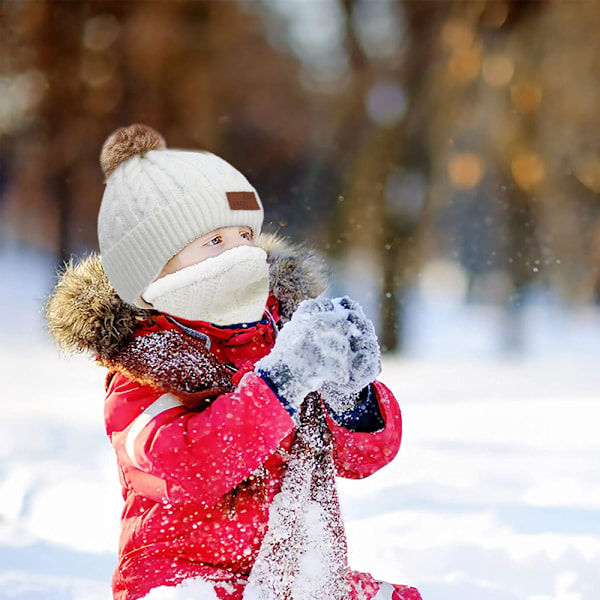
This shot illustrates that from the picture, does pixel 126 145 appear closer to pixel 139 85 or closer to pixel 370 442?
pixel 370 442

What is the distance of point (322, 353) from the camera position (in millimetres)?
974

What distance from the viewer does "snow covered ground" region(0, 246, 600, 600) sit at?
183 cm

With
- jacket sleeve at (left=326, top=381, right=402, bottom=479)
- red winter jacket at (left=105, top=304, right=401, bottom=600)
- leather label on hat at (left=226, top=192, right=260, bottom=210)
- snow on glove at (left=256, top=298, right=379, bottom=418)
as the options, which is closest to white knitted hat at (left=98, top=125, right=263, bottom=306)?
leather label on hat at (left=226, top=192, right=260, bottom=210)

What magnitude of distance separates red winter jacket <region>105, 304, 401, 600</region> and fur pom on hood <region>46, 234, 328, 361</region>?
0.21 ft

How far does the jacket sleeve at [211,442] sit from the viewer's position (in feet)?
3.13

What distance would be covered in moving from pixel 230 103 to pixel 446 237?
376 centimetres

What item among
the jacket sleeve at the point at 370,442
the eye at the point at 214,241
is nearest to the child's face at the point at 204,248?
the eye at the point at 214,241

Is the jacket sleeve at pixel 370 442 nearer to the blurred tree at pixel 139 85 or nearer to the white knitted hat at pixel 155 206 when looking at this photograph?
the white knitted hat at pixel 155 206

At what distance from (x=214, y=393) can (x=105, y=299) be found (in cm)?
26

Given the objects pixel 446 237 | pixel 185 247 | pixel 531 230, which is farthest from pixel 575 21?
pixel 185 247

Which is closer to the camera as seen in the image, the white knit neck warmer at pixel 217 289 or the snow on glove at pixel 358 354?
the snow on glove at pixel 358 354

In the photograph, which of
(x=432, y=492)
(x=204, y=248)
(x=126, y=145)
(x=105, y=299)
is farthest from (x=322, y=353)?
(x=432, y=492)

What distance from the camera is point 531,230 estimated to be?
25.4 ft

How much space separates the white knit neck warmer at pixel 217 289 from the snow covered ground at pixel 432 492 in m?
0.38
